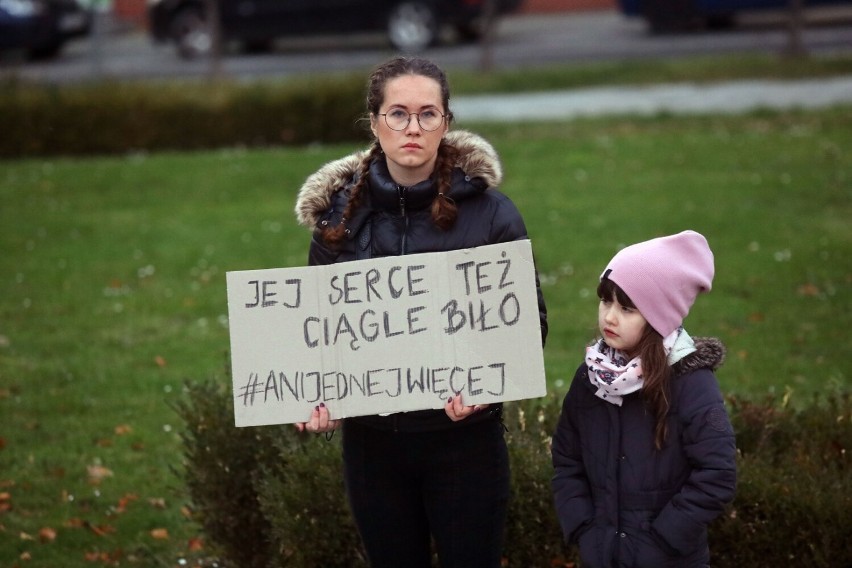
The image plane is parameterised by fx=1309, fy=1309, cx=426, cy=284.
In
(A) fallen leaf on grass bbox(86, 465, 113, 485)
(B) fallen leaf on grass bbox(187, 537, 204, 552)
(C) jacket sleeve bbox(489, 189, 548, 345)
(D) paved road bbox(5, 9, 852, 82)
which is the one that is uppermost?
(D) paved road bbox(5, 9, 852, 82)

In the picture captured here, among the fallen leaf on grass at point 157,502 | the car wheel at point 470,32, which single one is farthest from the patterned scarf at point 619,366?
the car wheel at point 470,32

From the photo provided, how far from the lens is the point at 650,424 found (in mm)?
3428

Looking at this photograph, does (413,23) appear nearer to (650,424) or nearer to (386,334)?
(386,334)

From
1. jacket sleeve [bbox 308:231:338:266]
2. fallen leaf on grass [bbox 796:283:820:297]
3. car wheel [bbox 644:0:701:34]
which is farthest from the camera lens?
car wheel [bbox 644:0:701:34]

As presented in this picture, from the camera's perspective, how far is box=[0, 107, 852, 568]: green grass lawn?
621 cm

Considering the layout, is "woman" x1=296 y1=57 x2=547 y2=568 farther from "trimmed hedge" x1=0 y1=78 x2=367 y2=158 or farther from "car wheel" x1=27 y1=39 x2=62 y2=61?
"car wheel" x1=27 y1=39 x2=62 y2=61

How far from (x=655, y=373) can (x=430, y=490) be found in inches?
27.7

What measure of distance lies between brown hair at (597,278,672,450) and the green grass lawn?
213 cm

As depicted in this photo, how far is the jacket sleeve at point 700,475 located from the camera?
131 inches

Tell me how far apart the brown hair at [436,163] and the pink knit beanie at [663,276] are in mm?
463

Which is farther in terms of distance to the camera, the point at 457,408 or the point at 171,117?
the point at 171,117

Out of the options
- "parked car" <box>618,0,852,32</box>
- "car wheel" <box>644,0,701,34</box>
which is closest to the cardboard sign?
"parked car" <box>618,0,852,32</box>

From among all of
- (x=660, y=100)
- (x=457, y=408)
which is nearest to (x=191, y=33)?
(x=660, y=100)

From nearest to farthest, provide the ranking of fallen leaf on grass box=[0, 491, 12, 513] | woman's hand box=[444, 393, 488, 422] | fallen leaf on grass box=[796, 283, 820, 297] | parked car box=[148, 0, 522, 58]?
woman's hand box=[444, 393, 488, 422] < fallen leaf on grass box=[0, 491, 12, 513] < fallen leaf on grass box=[796, 283, 820, 297] < parked car box=[148, 0, 522, 58]
